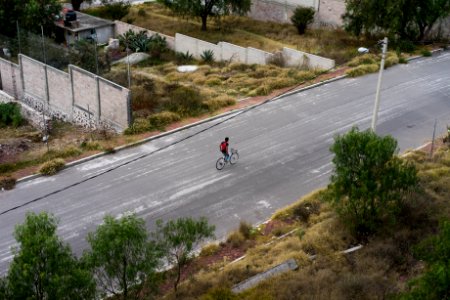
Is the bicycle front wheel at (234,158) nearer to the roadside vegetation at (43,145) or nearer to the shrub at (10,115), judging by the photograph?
the roadside vegetation at (43,145)

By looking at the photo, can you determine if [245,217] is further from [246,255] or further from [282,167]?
[282,167]

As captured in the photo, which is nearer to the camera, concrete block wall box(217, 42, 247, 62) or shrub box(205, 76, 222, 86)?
shrub box(205, 76, 222, 86)

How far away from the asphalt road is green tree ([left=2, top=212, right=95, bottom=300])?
514 centimetres

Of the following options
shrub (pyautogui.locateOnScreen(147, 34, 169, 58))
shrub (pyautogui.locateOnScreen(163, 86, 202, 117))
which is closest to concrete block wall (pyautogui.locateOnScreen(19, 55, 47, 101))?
shrub (pyautogui.locateOnScreen(163, 86, 202, 117))

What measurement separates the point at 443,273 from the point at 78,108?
20.5 metres

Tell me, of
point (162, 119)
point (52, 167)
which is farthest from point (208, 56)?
point (52, 167)

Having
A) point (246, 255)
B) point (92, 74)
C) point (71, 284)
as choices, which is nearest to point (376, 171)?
point (246, 255)

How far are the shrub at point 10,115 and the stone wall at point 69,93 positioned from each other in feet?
4.04

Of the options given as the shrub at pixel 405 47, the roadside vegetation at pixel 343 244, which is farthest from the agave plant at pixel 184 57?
the roadside vegetation at pixel 343 244

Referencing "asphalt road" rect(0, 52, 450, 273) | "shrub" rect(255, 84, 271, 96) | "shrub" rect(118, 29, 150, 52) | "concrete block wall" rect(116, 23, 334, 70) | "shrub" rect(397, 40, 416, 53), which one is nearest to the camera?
"asphalt road" rect(0, 52, 450, 273)

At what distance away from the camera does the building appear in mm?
38641

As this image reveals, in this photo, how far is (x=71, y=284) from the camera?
10898 mm

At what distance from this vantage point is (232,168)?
68.4 feet

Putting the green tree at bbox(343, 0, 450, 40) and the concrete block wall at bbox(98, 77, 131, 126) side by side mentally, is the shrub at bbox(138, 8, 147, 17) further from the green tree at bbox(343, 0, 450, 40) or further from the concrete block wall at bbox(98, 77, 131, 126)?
the concrete block wall at bbox(98, 77, 131, 126)
